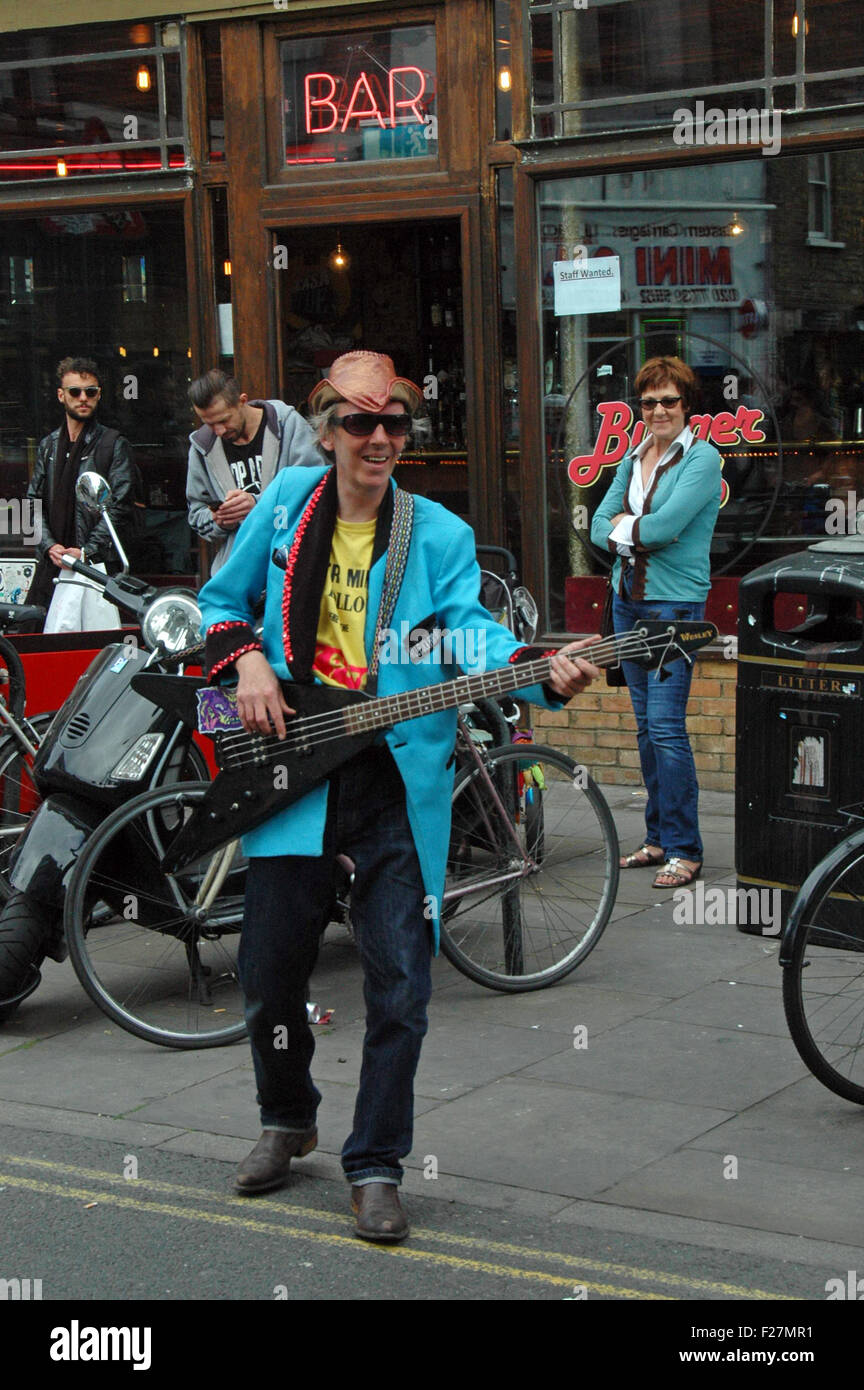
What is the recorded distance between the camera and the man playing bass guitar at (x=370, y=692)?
4227 millimetres

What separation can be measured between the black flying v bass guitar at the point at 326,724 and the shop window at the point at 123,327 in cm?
639

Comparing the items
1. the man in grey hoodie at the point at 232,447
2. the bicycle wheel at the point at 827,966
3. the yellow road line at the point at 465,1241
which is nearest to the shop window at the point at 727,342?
the man in grey hoodie at the point at 232,447

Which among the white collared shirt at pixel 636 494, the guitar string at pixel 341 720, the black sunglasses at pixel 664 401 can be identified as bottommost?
the guitar string at pixel 341 720

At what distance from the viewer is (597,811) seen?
21.0ft

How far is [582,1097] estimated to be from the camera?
17.0 ft

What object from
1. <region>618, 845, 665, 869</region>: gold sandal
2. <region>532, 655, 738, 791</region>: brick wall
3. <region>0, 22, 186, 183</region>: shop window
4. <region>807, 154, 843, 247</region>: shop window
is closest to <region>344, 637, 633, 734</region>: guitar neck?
<region>618, 845, 665, 869</region>: gold sandal

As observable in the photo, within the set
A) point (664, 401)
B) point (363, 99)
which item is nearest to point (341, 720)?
point (664, 401)

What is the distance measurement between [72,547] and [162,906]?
3.96 meters

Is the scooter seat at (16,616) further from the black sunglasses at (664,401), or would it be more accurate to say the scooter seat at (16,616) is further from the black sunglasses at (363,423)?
the black sunglasses at (363,423)

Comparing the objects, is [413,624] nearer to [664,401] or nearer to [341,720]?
[341,720]

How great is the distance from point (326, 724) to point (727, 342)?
556cm

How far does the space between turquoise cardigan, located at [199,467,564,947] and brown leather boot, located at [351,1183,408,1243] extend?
622 mm

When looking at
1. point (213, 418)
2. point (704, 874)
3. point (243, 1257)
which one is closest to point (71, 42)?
point (213, 418)

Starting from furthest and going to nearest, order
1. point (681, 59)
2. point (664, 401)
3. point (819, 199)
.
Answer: point (681, 59) → point (819, 199) → point (664, 401)
